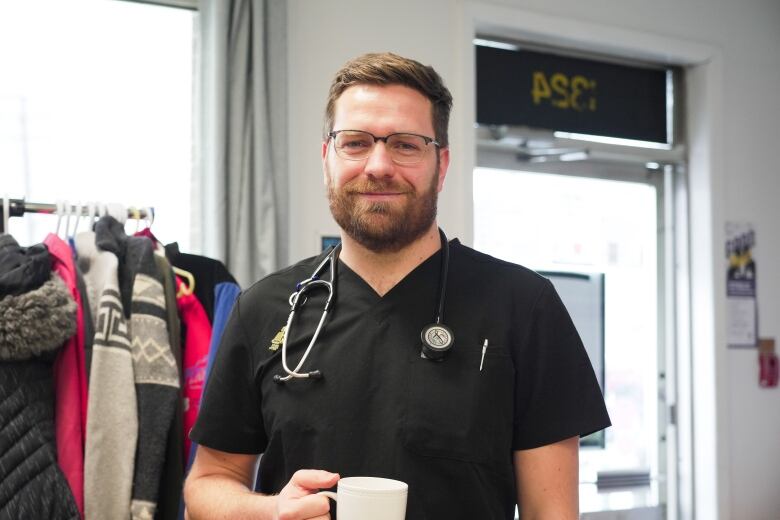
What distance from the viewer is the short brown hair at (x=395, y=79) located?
1450 millimetres

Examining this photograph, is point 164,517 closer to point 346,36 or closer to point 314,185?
point 314,185

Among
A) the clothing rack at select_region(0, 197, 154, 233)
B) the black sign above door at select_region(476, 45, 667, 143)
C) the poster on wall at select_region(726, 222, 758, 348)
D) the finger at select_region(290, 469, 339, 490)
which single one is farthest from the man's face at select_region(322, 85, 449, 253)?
the poster on wall at select_region(726, 222, 758, 348)

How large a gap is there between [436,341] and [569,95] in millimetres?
2606

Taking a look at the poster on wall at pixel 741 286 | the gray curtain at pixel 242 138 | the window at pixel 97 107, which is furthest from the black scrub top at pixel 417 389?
the poster on wall at pixel 741 286

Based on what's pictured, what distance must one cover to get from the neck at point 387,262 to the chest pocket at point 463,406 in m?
0.16

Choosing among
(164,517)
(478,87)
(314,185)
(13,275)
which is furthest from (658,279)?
(13,275)

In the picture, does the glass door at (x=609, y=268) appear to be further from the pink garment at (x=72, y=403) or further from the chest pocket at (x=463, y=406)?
the chest pocket at (x=463, y=406)

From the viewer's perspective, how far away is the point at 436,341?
1408 mm

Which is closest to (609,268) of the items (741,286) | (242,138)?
(741,286)

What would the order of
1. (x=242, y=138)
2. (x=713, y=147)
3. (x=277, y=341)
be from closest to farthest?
(x=277, y=341) → (x=242, y=138) → (x=713, y=147)

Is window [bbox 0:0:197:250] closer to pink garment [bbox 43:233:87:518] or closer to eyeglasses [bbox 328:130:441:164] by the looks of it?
pink garment [bbox 43:233:87:518]

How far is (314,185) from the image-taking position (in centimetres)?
312

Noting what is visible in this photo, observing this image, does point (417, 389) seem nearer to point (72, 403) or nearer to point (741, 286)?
point (72, 403)

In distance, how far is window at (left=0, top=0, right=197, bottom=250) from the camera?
9.18 ft
